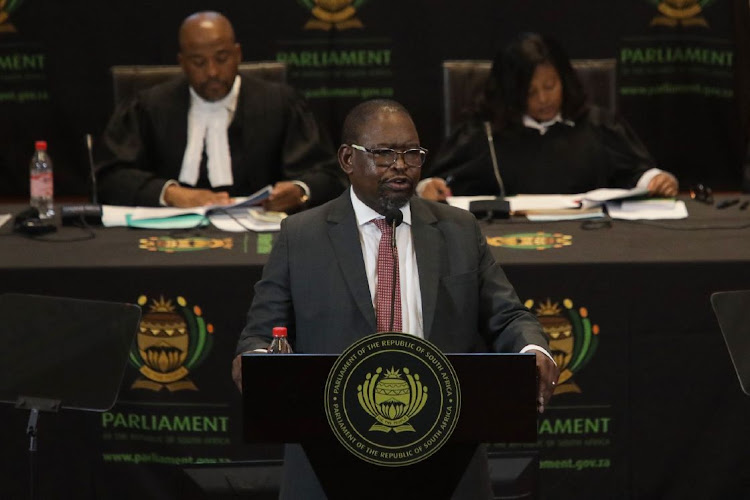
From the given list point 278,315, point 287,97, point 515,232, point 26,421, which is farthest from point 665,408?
point 287,97

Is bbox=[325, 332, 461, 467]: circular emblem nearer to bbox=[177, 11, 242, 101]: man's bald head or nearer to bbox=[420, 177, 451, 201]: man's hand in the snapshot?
bbox=[420, 177, 451, 201]: man's hand

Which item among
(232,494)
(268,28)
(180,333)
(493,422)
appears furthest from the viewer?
(268,28)

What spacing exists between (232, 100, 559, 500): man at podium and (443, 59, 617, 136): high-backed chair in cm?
265

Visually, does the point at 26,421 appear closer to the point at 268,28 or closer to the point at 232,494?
the point at 232,494

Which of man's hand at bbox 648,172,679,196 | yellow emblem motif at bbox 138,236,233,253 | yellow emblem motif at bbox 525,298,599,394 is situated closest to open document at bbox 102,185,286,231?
yellow emblem motif at bbox 138,236,233,253

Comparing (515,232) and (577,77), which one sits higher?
(577,77)

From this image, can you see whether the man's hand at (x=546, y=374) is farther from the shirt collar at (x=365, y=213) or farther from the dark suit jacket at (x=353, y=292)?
the shirt collar at (x=365, y=213)

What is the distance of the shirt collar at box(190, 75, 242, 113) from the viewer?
17.4ft

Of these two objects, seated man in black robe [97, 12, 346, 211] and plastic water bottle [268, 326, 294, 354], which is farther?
seated man in black robe [97, 12, 346, 211]

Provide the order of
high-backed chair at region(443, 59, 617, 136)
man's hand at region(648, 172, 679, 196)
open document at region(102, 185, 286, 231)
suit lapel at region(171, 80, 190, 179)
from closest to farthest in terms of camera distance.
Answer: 1. open document at region(102, 185, 286, 231)
2. man's hand at region(648, 172, 679, 196)
3. suit lapel at region(171, 80, 190, 179)
4. high-backed chair at region(443, 59, 617, 136)

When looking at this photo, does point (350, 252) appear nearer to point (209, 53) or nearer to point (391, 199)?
point (391, 199)

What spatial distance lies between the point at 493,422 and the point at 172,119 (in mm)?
3266

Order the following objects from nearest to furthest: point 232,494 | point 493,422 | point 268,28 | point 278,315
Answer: point 493,422
point 278,315
point 232,494
point 268,28

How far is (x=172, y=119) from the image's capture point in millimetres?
5273
